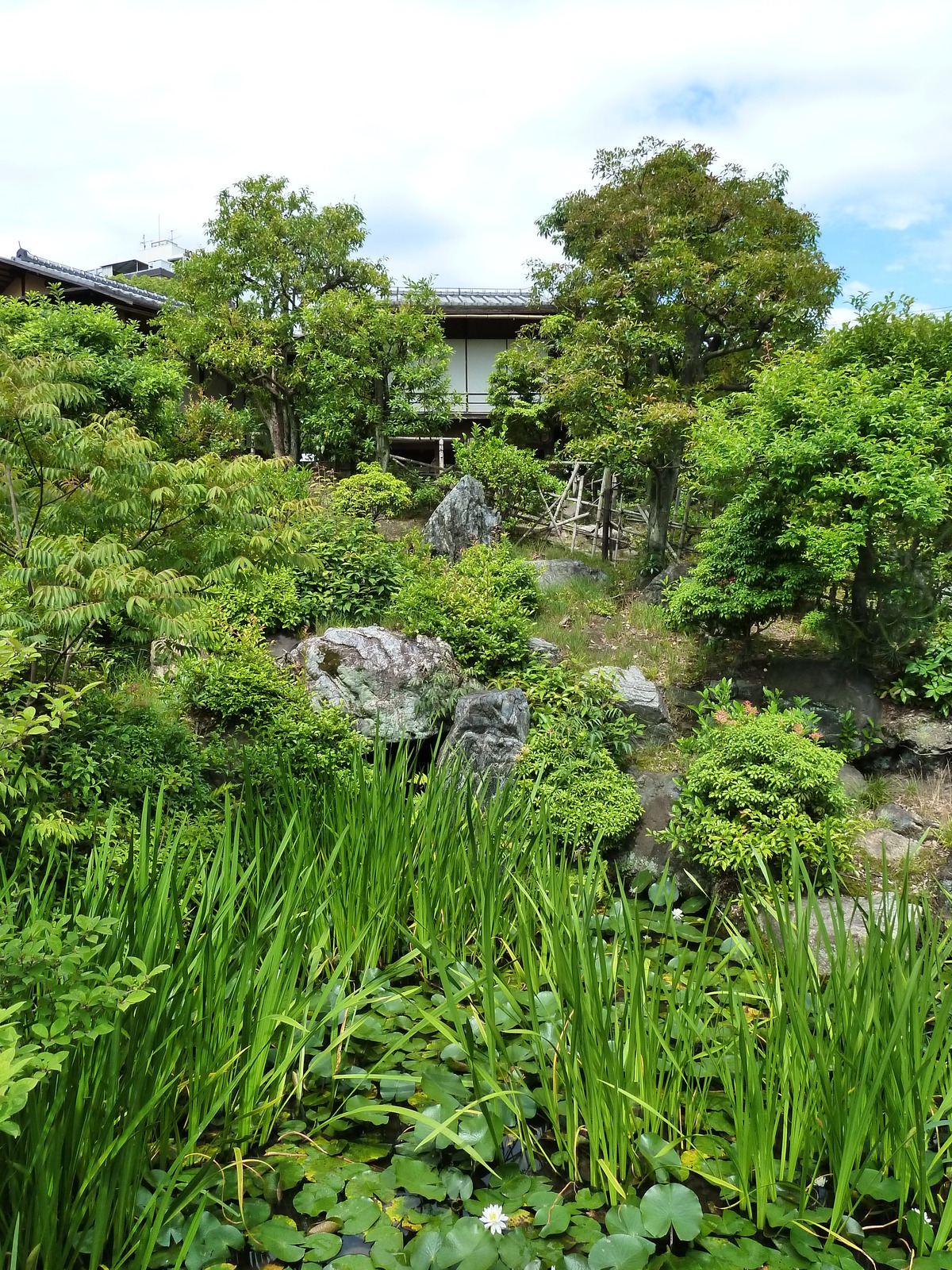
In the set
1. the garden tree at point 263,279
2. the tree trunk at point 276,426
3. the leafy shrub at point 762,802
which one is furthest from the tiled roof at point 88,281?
the leafy shrub at point 762,802

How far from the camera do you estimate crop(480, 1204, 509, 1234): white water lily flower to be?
234 centimetres

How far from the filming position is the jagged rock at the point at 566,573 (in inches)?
413

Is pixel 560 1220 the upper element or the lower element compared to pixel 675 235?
lower

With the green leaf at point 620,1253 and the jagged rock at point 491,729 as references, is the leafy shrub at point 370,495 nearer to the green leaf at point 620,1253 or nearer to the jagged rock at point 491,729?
the jagged rock at point 491,729

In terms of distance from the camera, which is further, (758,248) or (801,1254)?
(758,248)

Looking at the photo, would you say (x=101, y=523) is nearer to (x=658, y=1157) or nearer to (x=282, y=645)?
(x=282, y=645)

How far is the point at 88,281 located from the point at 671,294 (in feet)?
43.2

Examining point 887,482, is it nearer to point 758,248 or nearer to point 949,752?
point 949,752

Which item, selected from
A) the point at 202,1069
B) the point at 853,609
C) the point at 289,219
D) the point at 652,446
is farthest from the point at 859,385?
the point at 289,219

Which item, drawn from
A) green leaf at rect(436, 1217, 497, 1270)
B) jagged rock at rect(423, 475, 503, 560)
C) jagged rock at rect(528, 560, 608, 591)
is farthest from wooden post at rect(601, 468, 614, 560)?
green leaf at rect(436, 1217, 497, 1270)

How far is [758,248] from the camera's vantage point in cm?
1038

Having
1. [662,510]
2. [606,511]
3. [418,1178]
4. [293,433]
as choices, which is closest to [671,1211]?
[418,1178]

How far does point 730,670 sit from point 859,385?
8.99ft

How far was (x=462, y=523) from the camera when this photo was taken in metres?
11.3
